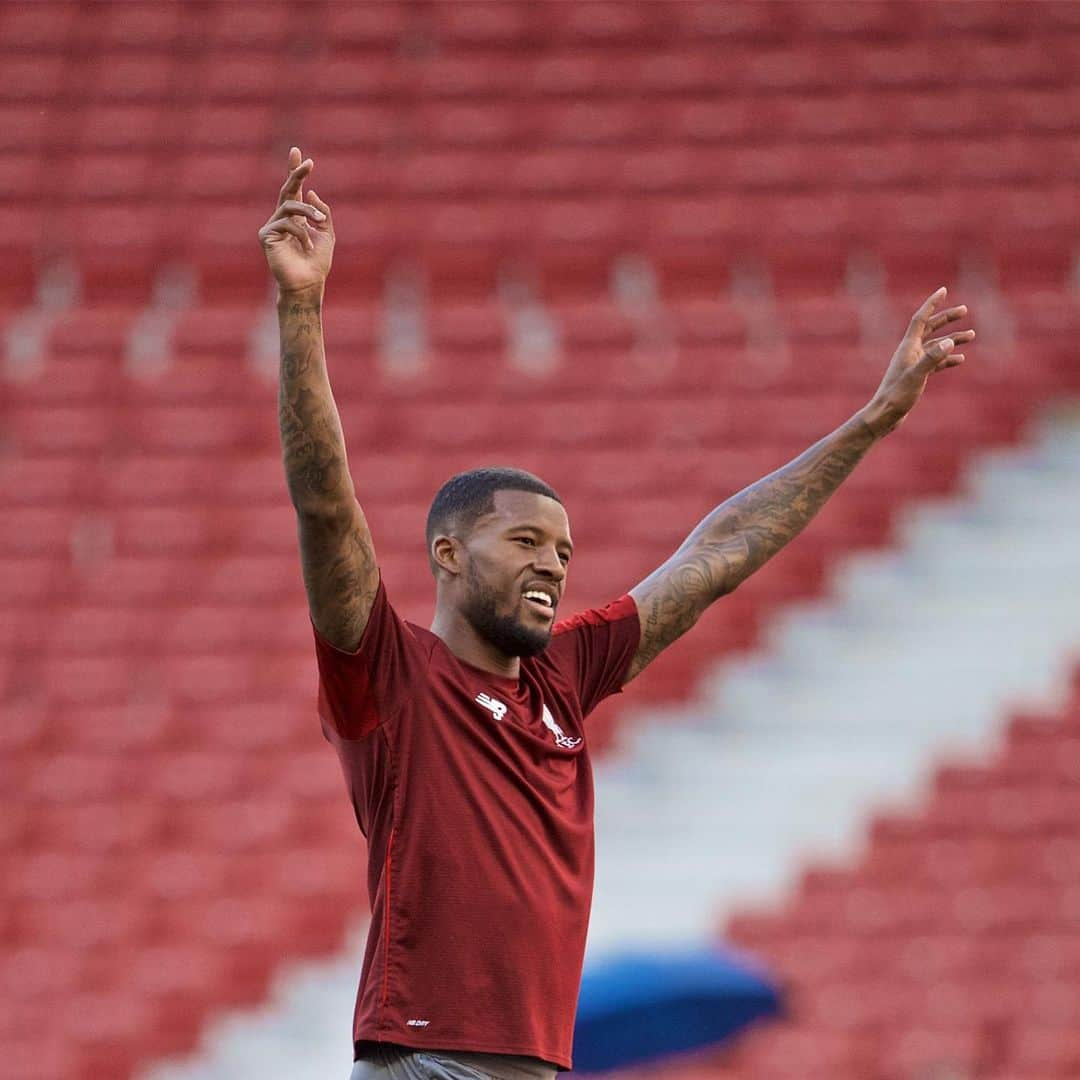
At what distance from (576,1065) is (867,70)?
6.22 m

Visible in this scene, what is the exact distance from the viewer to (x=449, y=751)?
231cm

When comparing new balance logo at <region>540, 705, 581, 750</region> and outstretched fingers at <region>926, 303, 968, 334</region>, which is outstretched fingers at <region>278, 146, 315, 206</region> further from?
outstretched fingers at <region>926, 303, 968, 334</region>

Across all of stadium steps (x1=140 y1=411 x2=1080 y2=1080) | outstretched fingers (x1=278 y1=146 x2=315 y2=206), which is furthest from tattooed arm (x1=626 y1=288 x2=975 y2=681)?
stadium steps (x1=140 y1=411 x2=1080 y2=1080)

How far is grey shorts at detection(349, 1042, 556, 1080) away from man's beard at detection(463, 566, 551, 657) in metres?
0.50

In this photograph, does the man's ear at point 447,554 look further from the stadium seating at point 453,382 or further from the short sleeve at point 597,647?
the stadium seating at point 453,382

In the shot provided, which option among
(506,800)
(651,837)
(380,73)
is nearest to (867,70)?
(380,73)

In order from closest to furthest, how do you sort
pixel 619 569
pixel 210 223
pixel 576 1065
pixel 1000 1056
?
pixel 576 1065 → pixel 1000 1056 → pixel 619 569 → pixel 210 223

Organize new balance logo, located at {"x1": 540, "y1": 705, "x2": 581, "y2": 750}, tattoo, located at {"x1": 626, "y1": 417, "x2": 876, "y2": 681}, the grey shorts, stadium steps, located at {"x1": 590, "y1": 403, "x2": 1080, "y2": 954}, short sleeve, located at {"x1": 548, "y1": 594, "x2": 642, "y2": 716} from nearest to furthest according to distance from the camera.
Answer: the grey shorts < new balance logo, located at {"x1": 540, "y1": 705, "x2": 581, "y2": 750} < short sleeve, located at {"x1": 548, "y1": 594, "x2": 642, "y2": 716} < tattoo, located at {"x1": 626, "y1": 417, "x2": 876, "y2": 681} < stadium steps, located at {"x1": 590, "y1": 403, "x2": 1080, "y2": 954}

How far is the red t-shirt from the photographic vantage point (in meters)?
2.24

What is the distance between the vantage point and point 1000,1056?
6172 mm

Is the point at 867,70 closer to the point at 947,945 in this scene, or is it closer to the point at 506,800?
the point at 947,945

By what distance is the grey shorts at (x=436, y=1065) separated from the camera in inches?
87.2

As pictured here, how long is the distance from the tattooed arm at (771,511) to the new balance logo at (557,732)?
318 millimetres

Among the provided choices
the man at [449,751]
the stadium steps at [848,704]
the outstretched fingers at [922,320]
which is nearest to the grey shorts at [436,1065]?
the man at [449,751]
